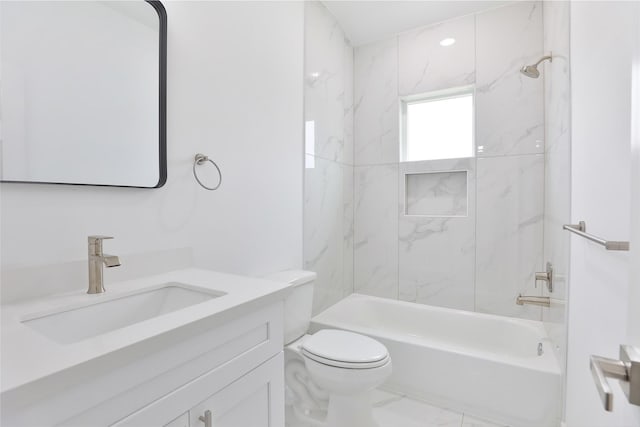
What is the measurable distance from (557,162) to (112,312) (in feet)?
7.04

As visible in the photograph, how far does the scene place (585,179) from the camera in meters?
1.11

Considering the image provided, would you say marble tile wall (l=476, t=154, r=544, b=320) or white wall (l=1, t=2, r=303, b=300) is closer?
white wall (l=1, t=2, r=303, b=300)

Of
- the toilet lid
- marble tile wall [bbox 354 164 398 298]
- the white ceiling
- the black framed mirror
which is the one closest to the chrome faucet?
the black framed mirror

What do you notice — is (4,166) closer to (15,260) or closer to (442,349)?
(15,260)

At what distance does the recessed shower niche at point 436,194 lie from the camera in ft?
8.09

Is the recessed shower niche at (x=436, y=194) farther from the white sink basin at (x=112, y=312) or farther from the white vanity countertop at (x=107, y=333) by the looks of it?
the white sink basin at (x=112, y=312)

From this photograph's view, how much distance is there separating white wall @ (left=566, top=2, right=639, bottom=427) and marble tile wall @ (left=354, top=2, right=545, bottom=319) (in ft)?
3.14

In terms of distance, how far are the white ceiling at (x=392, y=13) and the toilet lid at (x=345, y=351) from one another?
7.52 feet

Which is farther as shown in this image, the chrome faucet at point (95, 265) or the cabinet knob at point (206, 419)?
the chrome faucet at point (95, 265)

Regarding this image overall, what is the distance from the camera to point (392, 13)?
92.2 inches

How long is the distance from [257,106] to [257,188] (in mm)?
458

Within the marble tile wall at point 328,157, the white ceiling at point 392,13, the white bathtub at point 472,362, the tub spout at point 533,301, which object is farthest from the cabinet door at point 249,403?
the white ceiling at point 392,13

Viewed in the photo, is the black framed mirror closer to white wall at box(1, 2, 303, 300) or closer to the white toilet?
white wall at box(1, 2, 303, 300)

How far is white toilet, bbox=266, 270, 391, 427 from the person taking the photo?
141 cm
